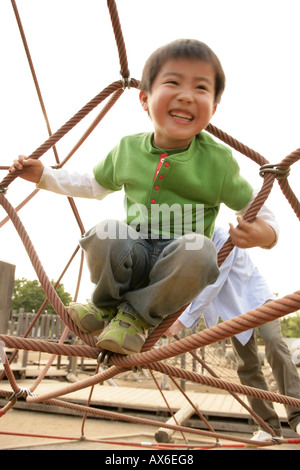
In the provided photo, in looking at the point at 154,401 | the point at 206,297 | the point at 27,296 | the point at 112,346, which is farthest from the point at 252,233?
the point at 27,296

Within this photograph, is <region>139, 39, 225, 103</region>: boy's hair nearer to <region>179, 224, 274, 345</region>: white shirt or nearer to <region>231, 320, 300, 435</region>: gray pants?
<region>179, 224, 274, 345</region>: white shirt

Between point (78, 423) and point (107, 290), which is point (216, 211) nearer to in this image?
point (107, 290)

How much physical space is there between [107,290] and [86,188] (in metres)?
0.29

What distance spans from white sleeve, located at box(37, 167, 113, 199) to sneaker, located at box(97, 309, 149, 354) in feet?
1.04

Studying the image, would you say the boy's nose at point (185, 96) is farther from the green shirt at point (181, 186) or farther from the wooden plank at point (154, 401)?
the wooden plank at point (154, 401)

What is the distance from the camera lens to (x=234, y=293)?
66.6 inches

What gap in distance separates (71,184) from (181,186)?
0.88ft

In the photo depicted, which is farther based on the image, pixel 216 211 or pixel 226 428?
pixel 226 428

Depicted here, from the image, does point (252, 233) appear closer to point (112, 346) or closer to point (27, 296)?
point (112, 346)

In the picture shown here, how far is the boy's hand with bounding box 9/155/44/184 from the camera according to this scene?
35.3 inches

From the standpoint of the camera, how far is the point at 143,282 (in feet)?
2.55

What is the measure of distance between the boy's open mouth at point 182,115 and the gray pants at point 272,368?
1.12 metres
